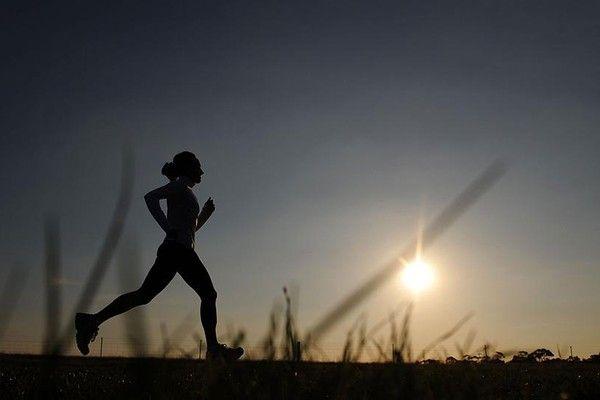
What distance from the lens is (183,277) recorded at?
7633mm

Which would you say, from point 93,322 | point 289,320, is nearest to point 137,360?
point 289,320

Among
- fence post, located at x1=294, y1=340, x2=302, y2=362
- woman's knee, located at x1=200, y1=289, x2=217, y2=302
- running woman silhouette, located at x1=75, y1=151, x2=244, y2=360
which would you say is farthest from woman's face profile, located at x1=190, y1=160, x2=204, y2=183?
fence post, located at x1=294, y1=340, x2=302, y2=362

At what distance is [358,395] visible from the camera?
10.3 ft

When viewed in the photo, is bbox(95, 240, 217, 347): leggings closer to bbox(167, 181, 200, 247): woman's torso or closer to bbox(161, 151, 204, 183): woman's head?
bbox(167, 181, 200, 247): woman's torso

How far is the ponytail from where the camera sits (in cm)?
812

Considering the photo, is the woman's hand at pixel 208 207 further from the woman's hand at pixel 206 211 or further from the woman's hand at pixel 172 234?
the woman's hand at pixel 172 234

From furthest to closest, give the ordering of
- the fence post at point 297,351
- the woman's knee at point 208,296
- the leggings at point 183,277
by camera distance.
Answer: the woman's knee at point 208,296
the leggings at point 183,277
the fence post at point 297,351

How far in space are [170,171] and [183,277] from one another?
1.42 m

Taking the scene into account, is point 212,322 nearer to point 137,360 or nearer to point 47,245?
point 137,360

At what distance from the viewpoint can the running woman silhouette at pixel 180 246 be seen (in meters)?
7.40

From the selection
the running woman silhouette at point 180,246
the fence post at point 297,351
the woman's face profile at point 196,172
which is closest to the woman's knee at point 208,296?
the running woman silhouette at point 180,246

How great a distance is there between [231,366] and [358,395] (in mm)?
672

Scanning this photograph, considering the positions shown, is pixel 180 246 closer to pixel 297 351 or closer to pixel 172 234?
pixel 172 234

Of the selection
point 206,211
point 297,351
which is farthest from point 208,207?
point 297,351
